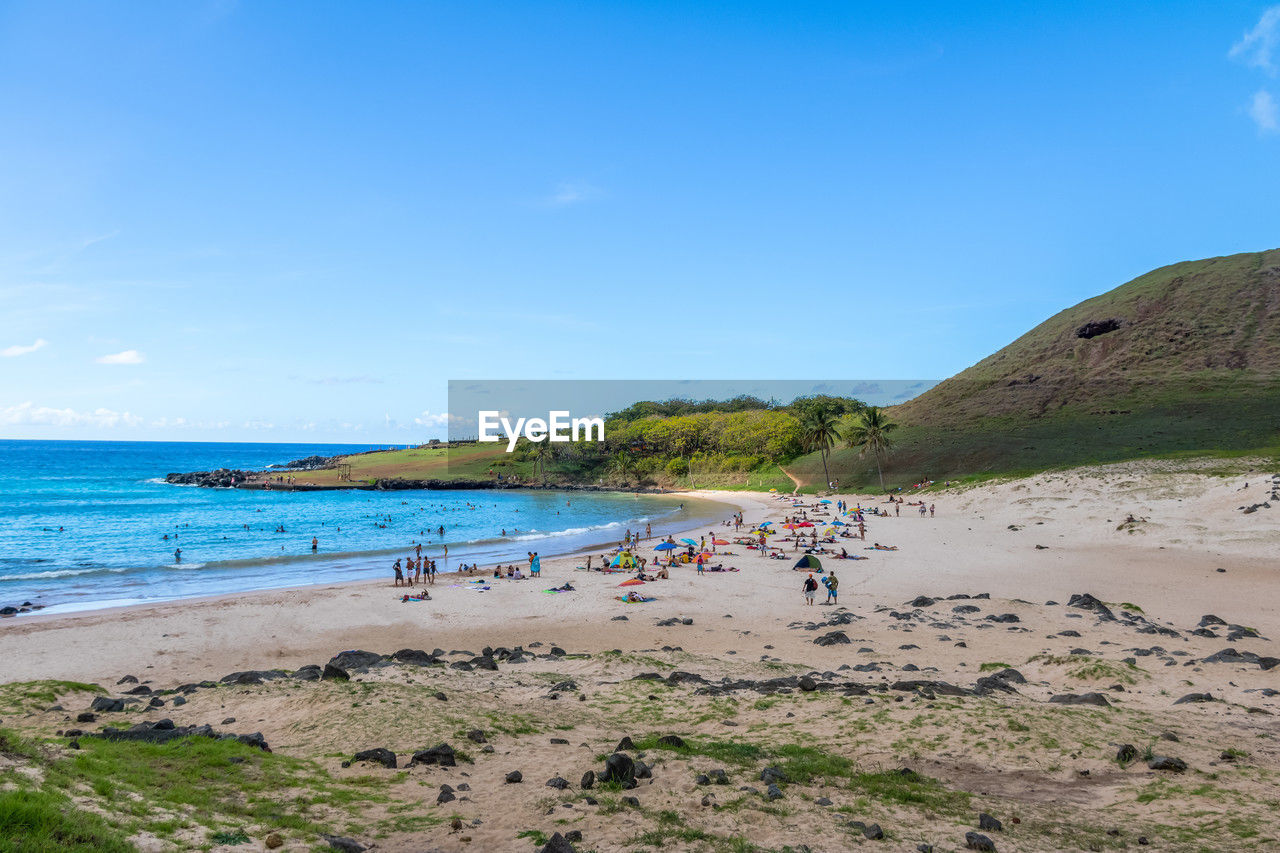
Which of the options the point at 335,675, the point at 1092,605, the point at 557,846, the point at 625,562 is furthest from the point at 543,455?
the point at 557,846

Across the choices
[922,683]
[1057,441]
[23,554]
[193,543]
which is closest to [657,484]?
[1057,441]

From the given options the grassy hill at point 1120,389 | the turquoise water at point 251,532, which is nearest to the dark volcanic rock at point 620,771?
the turquoise water at point 251,532

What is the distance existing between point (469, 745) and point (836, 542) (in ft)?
135

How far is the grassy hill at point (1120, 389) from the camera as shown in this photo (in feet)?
286

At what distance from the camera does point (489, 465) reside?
15288cm

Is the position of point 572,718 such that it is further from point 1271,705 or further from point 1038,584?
point 1038,584

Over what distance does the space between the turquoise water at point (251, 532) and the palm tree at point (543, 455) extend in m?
20.3

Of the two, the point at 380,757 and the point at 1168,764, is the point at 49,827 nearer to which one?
the point at 380,757

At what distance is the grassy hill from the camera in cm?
8731

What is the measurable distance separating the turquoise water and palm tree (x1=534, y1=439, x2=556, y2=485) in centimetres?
2026

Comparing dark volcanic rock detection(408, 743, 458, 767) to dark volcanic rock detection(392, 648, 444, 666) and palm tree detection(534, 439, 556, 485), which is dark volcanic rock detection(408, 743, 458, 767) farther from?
palm tree detection(534, 439, 556, 485)

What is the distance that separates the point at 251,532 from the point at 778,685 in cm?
6076

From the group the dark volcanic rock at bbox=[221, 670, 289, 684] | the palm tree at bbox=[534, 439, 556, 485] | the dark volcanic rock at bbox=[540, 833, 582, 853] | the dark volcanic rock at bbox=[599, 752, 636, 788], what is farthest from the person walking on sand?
the palm tree at bbox=[534, 439, 556, 485]

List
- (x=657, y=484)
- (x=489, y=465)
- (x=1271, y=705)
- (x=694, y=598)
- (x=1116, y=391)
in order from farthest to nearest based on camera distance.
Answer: (x=489, y=465) → (x=657, y=484) → (x=1116, y=391) → (x=694, y=598) → (x=1271, y=705)
